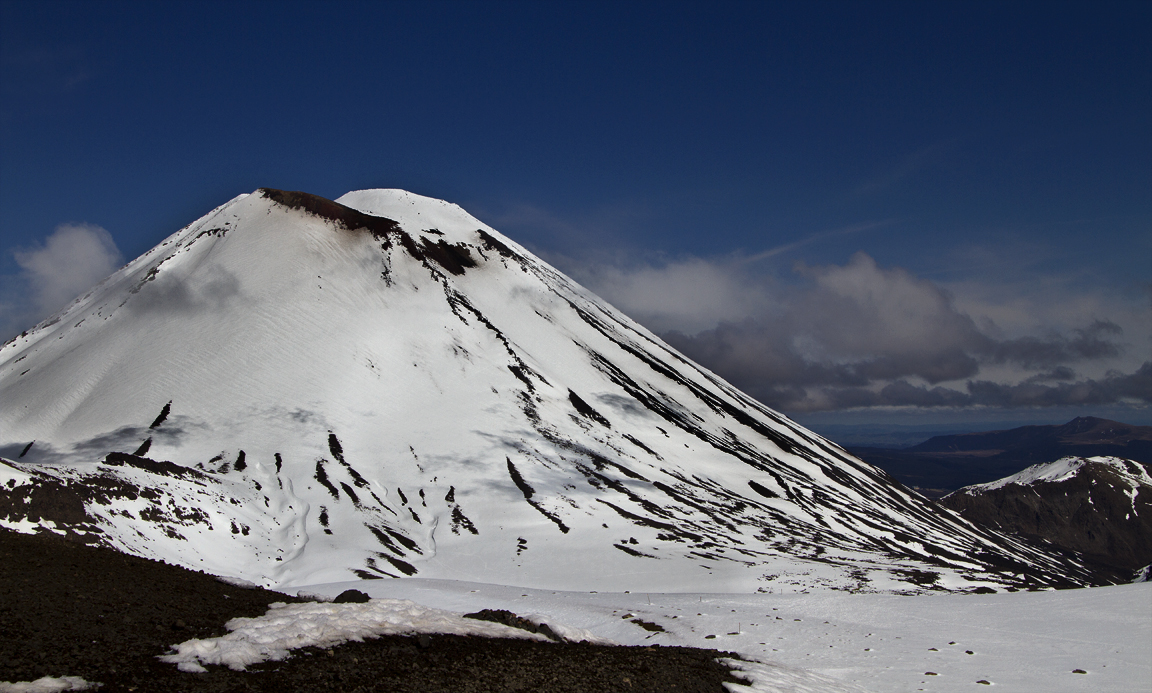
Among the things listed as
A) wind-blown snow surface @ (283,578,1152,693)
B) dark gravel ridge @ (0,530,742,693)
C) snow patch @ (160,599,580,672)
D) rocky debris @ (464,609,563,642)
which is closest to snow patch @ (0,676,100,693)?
dark gravel ridge @ (0,530,742,693)

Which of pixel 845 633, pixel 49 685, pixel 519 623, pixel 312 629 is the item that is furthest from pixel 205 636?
pixel 845 633

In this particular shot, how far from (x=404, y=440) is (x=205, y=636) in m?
92.3

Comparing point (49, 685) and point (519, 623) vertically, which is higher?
point (49, 685)

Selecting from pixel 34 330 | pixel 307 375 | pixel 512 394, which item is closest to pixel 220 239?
pixel 34 330

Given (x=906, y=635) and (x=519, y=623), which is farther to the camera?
(x=906, y=635)

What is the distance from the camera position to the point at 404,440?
10419cm

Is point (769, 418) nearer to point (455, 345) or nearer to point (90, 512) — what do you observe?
point (455, 345)

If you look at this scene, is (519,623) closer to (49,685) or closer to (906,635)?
(49,685)

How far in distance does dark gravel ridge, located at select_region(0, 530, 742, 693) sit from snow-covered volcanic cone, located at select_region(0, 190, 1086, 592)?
34768mm

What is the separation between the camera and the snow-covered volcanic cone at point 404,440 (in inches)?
2498

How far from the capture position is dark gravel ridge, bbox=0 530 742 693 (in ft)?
39.3

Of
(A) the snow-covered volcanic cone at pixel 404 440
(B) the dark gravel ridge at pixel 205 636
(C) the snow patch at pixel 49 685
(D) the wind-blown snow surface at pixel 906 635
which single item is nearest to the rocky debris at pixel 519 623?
(B) the dark gravel ridge at pixel 205 636

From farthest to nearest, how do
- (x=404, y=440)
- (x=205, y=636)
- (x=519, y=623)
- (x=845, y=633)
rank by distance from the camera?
(x=404, y=440) < (x=845, y=633) < (x=519, y=623) < (x=205, y=636)

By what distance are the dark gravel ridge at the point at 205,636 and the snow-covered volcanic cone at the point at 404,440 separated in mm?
34768
